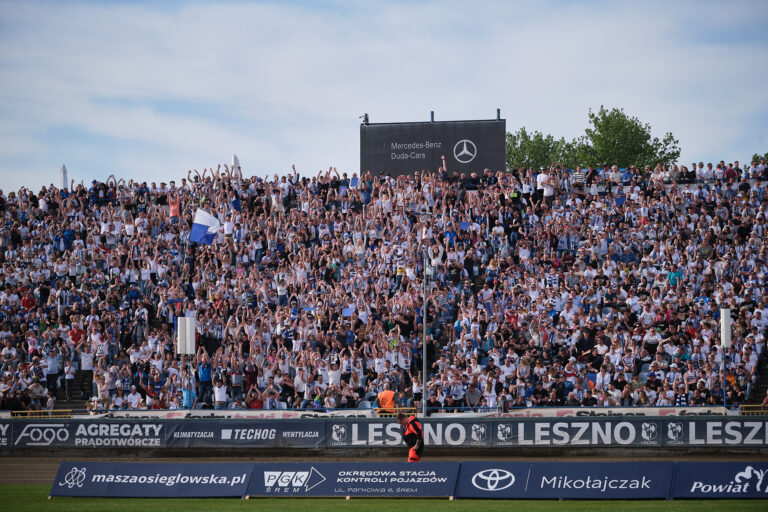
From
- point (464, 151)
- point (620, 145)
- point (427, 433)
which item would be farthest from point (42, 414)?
point (620, 145)

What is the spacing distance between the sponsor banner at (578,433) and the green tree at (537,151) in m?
63.3

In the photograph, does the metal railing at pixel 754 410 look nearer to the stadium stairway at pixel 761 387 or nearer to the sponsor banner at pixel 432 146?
the stadium stairway at pixel 761 387

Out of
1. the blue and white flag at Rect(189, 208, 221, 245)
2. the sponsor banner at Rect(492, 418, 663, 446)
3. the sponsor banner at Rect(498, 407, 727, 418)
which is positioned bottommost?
the sponsor banner at Rect(492, 418, 663, 446)

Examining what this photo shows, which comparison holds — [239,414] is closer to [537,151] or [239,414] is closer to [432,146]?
[432,146]

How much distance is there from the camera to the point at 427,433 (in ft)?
85.7

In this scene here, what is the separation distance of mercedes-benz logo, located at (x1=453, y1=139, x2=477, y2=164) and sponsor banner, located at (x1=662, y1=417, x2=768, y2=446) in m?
17.9

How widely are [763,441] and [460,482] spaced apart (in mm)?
10094

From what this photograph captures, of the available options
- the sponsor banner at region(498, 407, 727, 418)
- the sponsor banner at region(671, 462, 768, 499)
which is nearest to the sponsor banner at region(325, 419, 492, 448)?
the sponsor banner at region(498, 407, 727, 418)

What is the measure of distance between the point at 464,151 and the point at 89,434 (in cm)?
2009

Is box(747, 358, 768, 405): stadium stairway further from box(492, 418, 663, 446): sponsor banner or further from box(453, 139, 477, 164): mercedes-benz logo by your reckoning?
box(453, 139, 477, 164): mercedes-benz logo

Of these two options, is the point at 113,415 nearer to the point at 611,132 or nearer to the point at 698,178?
the point at 698,178

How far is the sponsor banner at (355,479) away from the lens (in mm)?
18359

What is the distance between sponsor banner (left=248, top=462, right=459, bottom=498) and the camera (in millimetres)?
18359

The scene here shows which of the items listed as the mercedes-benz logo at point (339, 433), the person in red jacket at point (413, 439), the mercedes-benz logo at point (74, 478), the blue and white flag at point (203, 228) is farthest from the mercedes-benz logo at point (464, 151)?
the mercedes-benz logo at point (74, 478)
